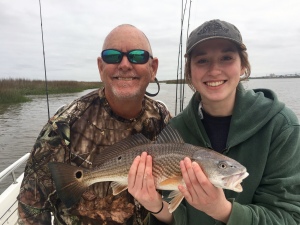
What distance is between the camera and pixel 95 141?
3051 millimetres

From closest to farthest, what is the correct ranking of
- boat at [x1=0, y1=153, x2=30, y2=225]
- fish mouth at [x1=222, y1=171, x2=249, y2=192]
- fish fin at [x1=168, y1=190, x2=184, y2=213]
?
fish mouth at [x1=222, y1=171, x2=249, y2=192]
fish fin at [x1=168, y1=190, x2=184, y2=213]
boat at [x1=0, y1=153, x2=30, y2=225]

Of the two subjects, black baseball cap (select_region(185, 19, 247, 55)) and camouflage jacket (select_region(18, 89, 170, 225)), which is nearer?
black baseball cap (select_region(185, 19, 247, 55))

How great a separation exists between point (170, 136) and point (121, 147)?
515mm

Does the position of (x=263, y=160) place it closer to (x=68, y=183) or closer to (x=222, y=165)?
(x=222, y=165)

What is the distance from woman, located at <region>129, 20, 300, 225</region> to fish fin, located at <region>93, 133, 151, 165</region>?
28cm

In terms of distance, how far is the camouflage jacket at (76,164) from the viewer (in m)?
3.01

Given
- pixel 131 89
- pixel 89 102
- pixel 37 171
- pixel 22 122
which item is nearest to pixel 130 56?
pixel 131 89

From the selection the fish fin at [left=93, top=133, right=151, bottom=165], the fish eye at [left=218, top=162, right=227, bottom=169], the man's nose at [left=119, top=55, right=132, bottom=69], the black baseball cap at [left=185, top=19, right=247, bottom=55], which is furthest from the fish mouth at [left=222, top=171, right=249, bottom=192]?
the man's nose at [left=119, top=55, right=132, bottom=69]

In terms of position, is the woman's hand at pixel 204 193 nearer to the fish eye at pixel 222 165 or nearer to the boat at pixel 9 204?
the fish eye at pixel 222 165

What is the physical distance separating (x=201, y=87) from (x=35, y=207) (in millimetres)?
2182

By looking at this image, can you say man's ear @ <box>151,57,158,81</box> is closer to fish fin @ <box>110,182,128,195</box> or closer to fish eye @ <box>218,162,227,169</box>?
fish fin @ <box>110,182,128,195</box>

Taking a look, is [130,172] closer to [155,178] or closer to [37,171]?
[155,178]

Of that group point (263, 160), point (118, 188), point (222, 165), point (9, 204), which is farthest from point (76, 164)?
point (9, 204)

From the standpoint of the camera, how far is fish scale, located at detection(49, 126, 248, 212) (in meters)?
2.19
